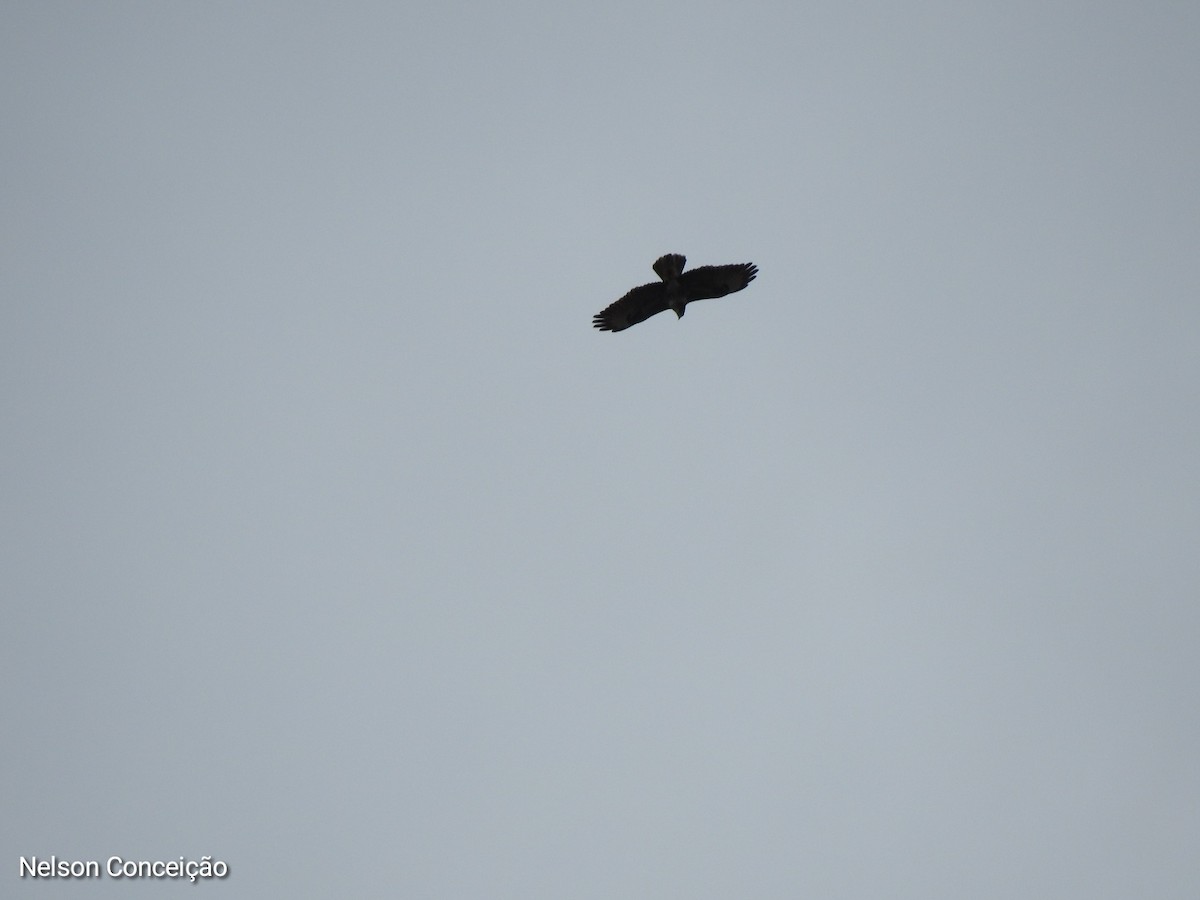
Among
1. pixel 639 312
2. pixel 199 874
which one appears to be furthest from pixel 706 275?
pixel 199 874

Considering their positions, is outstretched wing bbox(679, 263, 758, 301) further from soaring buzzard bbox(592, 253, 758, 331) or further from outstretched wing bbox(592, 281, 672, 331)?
outstretched wing bbox(592, 281, 672, 331)

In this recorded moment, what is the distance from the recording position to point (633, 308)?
72.5ft

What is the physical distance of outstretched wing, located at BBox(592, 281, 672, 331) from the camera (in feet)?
71.4

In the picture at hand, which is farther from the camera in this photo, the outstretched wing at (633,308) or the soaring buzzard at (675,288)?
the outstretched wing at (633,308)

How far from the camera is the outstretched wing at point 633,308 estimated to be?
857 inches

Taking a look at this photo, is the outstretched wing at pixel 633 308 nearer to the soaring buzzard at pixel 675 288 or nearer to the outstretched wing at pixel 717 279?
the soaring buzzard at pixel 675 288

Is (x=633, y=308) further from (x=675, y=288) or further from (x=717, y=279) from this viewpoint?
(x=717, y=279)

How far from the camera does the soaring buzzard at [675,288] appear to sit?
21.2 m

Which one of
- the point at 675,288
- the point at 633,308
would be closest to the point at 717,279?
the point at 675,288

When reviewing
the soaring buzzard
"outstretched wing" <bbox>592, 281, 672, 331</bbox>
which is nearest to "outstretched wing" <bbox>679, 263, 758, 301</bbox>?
the soaring buzzard

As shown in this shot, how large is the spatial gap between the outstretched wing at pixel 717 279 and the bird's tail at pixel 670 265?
293 mm

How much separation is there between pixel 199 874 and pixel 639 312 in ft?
61.2

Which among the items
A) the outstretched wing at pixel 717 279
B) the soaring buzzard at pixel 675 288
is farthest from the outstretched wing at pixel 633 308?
the outstretched wing at pixel 717 279

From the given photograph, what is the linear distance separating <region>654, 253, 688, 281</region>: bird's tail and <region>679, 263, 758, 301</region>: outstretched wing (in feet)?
0.96
